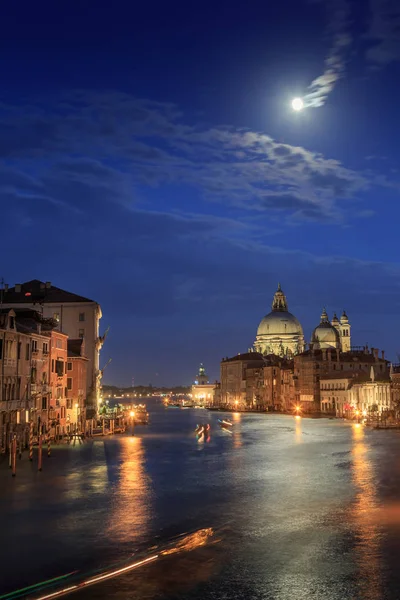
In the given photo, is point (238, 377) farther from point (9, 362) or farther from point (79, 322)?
point (9, 362)

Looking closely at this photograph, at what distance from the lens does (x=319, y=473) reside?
3384 cm

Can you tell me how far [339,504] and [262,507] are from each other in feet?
9.79

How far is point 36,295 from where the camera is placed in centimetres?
7081

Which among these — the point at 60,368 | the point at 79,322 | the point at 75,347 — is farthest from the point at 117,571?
the point at 79,322

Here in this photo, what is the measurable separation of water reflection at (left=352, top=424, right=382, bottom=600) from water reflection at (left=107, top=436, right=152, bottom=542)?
6679mm

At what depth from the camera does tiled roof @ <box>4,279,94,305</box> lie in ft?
228

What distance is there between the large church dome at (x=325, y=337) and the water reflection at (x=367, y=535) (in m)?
124

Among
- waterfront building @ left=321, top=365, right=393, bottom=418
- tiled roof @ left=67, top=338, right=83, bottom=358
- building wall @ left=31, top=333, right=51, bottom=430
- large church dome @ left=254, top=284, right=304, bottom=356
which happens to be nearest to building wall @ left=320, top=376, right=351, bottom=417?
waterfront building @ left=321, top=365, right=393, bottom=418

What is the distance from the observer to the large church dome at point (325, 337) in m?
159

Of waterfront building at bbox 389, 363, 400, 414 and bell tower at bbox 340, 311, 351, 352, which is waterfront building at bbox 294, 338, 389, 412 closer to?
waterfront building at bbox 389, 363, 400, 414

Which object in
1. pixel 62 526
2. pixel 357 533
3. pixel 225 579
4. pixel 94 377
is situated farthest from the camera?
pixel 94 377

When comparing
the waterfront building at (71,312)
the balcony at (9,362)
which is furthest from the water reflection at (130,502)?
the waterfront building at (71,312)

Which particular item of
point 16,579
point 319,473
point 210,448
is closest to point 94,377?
point 210,448

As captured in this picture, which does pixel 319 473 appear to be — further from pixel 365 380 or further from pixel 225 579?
pixel 365 380
